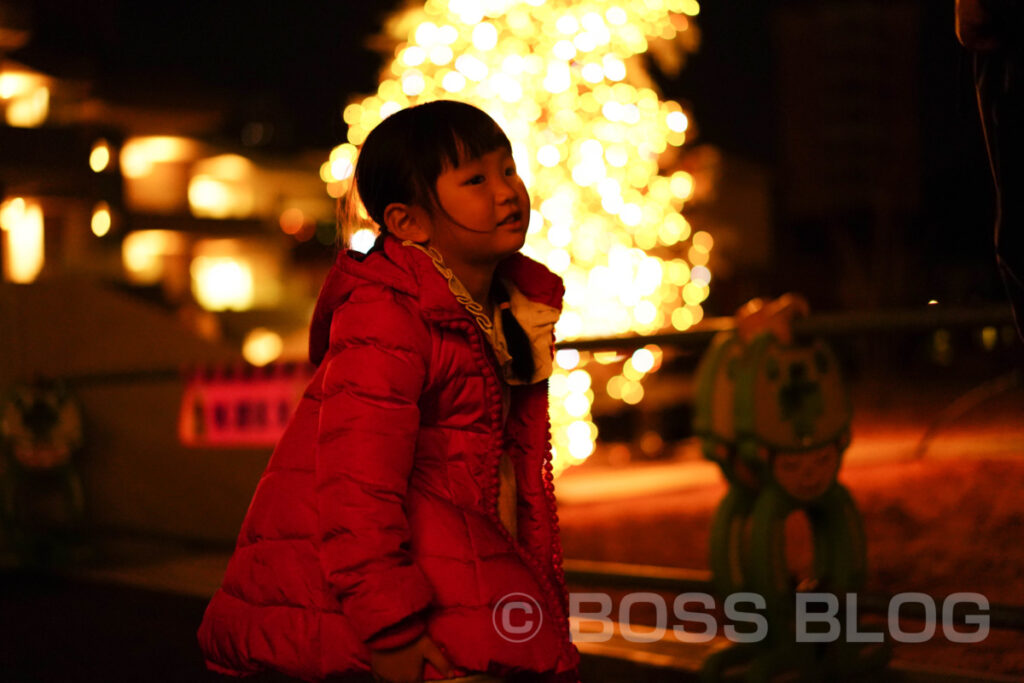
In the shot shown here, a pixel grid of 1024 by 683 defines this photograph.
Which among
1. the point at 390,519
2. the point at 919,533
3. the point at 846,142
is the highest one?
the point at 846,142

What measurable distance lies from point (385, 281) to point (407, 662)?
0.63 meters

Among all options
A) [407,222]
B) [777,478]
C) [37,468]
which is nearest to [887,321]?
[777,478]

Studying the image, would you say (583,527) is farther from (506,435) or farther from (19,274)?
(19,274)

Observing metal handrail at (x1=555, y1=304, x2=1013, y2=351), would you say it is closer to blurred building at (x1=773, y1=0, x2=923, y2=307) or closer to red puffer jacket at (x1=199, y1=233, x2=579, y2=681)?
red puffer jacket at (x1=199, y1=233, x2=579, y2=681)

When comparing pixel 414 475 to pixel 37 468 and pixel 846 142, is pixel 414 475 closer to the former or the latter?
pixel 37 468

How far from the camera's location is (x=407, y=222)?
200 cm

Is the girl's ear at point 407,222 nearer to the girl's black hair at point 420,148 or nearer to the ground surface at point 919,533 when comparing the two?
the girl's black hair at point 420,148

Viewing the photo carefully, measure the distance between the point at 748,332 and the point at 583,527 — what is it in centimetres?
373

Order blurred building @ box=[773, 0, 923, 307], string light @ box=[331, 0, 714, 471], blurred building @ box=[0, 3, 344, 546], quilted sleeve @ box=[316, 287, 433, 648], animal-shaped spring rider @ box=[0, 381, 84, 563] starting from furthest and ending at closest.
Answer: blurred building @ box=[773, 0, 923, 307]
string light @ box=[331, 0, 714, 471]
blurred building @ box=[0, 3, 344, 546]
animal-shaped spring rider @ box=[0, 381, 84, 563]
quilted sleeve @ box=[316, 287, 433, 648]

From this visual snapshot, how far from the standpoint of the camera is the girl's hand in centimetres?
175

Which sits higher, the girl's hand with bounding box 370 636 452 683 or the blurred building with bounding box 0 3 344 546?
the blurred building with bounding box 0 3 344 546

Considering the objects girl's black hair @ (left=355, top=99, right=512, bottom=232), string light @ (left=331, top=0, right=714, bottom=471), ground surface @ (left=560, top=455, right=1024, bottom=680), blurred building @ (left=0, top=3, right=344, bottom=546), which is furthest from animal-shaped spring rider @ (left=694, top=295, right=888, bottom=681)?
string light @ (left=331, top=0, right=714, bottom=471)

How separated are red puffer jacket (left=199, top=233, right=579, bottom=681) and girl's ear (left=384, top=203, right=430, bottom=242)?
0.15 ft

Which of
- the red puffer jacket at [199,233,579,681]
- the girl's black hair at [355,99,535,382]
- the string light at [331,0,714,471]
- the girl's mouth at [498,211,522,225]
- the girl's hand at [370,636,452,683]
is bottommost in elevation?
the girl's hand at [370,636,452,683]
